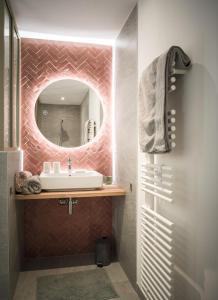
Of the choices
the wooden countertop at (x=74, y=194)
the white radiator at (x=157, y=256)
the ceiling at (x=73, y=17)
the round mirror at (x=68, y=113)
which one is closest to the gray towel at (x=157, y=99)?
the white radiator at (x=157, y=256)

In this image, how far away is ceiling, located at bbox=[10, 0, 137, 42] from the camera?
85.4 inches

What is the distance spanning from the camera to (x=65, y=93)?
9.39 ft

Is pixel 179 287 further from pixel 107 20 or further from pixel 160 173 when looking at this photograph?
pixel 107 20

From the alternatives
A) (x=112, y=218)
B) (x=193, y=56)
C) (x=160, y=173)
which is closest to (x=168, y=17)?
(x=193, y=56)

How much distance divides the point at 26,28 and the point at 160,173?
Answer: 84.2 inches

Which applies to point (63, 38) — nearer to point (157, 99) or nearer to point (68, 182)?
point (68, 182)

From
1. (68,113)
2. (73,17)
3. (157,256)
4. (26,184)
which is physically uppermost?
(73,17)

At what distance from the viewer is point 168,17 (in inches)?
62.4

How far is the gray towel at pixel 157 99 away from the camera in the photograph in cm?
136

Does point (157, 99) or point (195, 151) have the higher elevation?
point (157, 99)

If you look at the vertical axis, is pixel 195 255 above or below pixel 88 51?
below

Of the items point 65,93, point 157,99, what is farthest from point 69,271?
point 157,99

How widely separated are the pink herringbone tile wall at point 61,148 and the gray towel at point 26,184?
0.46 m

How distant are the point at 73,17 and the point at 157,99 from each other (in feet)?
4.90
